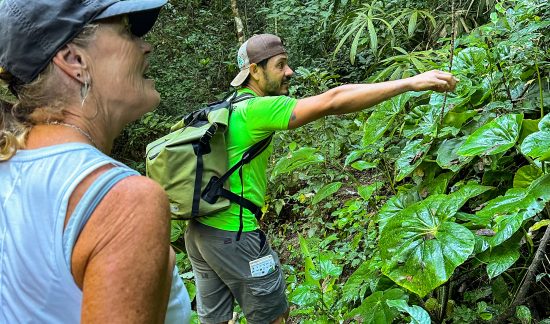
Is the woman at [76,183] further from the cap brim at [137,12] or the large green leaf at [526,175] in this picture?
the large green leaf at [526,175]

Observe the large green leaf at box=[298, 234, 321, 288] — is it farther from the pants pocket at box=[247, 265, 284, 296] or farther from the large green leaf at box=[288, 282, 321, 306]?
the pants pocket at box=[247, 265, 284, 296]

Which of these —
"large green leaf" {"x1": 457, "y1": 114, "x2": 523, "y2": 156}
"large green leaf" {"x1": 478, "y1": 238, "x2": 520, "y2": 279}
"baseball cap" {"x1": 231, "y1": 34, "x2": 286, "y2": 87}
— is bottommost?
"large green leaf" {"x1": 478, "y1": 238, "x2": 520, "y2": 279}

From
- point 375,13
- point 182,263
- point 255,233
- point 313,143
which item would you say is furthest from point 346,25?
point 255,233

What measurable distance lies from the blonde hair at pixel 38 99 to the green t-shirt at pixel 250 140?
60.3 inches

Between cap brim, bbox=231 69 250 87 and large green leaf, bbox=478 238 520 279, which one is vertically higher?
cap brim, bbox=231 69 250 87

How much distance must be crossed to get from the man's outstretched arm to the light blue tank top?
5.20ft

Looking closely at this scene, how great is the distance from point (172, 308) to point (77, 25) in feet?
1.83

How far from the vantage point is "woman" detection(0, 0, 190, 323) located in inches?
29.2

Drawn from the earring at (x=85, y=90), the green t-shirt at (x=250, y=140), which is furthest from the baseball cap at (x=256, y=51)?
the earring at (x=85, y=90)

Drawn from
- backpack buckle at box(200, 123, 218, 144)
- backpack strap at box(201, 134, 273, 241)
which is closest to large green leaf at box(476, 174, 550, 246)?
backpack strap at box(201, 134, 273, 241)

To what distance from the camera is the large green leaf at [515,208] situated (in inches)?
70.1

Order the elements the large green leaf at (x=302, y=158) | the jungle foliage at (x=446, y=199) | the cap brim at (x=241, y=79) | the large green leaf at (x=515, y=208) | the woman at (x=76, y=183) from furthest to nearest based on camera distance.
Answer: the large green leaf at (x=302, y=158) < the cap brim at (x=241, y=79) < the jungle foliage at (x=446, y=199) < the large green leaf at (x=515, y=208) < the woman at (x=76, y=183)

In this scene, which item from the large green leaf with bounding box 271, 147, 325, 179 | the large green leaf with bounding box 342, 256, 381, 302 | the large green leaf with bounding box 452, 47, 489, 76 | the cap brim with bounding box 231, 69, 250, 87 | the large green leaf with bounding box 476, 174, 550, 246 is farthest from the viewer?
the large green leaf with bounding box 271, 147, 325, 179

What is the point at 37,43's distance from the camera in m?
0.88
